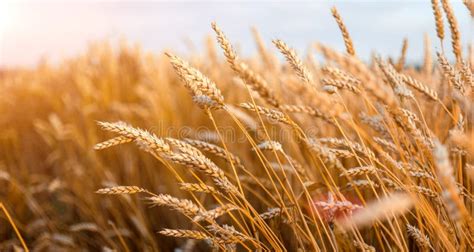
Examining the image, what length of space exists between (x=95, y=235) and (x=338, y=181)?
1.31 m

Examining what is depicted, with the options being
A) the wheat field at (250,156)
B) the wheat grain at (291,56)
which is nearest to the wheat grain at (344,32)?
the wheat field at (250,156)

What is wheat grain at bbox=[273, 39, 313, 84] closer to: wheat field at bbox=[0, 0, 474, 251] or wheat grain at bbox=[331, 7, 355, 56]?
wheat field at bbox=[0, 0, 474, 251]

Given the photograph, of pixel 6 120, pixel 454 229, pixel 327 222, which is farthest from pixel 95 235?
pixel 6 120

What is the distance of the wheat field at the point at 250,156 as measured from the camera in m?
1.06

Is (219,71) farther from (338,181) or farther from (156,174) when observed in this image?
(338,181)

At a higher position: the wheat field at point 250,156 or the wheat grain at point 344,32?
the wheat grain at point 344,32

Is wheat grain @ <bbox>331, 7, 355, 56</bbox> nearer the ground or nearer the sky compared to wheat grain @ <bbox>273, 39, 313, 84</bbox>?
nearer the sky

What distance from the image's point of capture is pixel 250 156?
110 inches

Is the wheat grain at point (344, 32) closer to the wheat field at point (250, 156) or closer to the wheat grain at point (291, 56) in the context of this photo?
the wheat field at point (250, 156)

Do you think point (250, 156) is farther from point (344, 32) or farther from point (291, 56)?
point (291, 56)

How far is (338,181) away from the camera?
2068 mm

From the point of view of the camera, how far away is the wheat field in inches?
41.9

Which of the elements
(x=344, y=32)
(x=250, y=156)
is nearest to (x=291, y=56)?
(x=344, y=32)

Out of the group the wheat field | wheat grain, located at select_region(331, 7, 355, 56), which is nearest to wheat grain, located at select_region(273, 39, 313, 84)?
the wheat field
